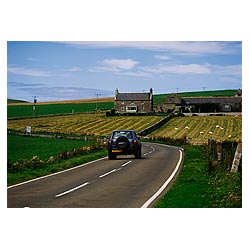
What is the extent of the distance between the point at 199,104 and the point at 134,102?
7.00 feet

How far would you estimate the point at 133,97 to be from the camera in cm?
1894

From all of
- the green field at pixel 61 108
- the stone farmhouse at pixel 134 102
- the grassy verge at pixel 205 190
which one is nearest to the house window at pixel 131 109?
the stone farmhouse at pixel 134 102

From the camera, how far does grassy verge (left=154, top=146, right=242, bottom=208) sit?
13.3 metres

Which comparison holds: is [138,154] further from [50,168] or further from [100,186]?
[100,186]

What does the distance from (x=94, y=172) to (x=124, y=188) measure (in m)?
3.64

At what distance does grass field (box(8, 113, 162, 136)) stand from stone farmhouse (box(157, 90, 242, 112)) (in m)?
0.69

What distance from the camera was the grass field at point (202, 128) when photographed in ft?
61.8

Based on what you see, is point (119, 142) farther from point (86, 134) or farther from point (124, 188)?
point (124, 188)

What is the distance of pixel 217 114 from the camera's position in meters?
20.1

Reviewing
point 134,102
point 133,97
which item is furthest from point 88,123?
point 133,97

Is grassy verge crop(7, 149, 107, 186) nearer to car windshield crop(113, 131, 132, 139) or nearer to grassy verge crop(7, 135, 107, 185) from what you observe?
grassy verge crop(7, 135, 107, 185)

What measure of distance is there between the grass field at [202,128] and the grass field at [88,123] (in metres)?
1.15
